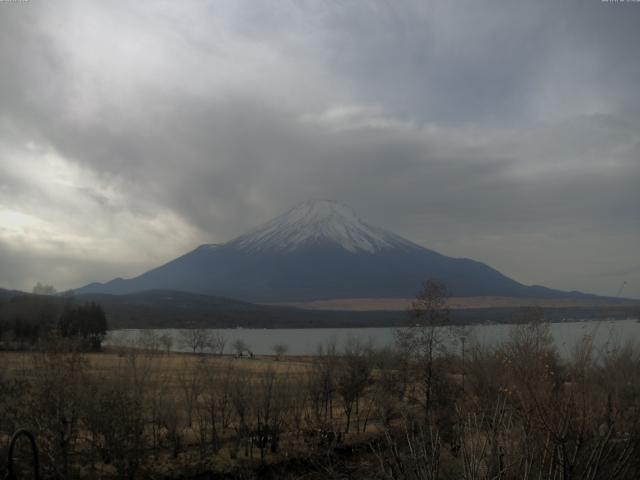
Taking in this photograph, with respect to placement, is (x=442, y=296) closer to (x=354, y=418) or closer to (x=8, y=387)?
(x=354, y=418)

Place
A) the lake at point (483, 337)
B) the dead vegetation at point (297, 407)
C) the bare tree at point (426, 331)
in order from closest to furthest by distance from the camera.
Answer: the dead vegetation at point (297, 407) → the lake at point (483, 337) → the bare tree at point (426, 331)

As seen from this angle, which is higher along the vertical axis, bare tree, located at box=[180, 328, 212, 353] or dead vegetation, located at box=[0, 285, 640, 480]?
dead vegetation, located at box=[0, 285, 640, 480]

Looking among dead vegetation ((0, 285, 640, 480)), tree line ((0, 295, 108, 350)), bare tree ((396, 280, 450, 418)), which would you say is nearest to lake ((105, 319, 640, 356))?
dead vegetation ((0, 285, 640, 480))

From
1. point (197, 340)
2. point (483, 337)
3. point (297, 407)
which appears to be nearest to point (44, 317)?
point (197, 340)

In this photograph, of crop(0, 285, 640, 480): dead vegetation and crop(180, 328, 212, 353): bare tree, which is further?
crop(180, 328, 212, 353): bare tree

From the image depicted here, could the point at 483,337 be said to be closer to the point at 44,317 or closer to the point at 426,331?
the point at 426,331

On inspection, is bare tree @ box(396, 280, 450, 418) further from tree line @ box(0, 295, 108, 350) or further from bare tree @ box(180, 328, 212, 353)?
bare tree @ box(180, 328, 212, 353)

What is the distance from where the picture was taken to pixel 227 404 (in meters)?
26.9

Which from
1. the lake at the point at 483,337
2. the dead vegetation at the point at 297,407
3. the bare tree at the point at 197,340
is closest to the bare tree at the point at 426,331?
the dead vegetation at the point at 297,407

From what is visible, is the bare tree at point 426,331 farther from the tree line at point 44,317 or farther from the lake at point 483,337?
the tree line at point 44,317

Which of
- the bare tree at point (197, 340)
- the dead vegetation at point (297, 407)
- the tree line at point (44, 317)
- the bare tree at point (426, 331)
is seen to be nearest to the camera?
the dead vegetation at point (297, 407)

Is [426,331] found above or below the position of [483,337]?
above

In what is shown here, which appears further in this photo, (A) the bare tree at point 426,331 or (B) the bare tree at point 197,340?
(B) the bare tree at point 197,340

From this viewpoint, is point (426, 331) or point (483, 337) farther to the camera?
point (483, 337)
